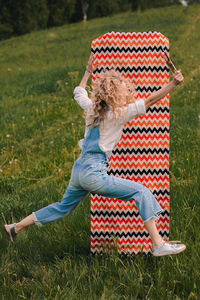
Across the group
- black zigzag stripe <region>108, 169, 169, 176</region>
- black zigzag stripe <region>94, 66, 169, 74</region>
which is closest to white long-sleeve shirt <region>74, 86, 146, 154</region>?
black zigzag stripe <region>108, 169, 169, 176</region>

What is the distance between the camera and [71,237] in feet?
12.9

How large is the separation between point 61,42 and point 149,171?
17.7 metres

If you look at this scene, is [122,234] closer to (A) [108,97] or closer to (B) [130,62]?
(A) [108,97]

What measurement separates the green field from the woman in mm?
297

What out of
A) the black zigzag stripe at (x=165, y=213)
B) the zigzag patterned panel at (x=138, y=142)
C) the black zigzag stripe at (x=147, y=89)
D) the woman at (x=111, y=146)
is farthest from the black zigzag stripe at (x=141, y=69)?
the black zigzag stripe at (x=165, y=213)

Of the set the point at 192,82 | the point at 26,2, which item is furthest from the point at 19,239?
the point at 26,2

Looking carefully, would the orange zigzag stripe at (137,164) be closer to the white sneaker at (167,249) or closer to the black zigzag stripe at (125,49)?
the white sneaker at (167,249)

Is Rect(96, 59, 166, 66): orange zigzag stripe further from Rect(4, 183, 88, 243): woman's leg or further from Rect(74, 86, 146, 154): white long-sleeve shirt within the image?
Rect(4, 183, 88, 243): woman's leg

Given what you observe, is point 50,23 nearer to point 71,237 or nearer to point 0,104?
point 0,104

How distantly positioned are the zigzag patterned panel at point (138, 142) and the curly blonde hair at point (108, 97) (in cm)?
30

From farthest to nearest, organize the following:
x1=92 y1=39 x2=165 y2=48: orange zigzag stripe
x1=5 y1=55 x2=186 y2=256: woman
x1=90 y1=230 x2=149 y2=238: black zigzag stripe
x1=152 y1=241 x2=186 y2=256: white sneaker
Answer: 1. x1=90 y1=230 x2=149 y2=238: black zigzag stripe
2. x1=92 y1=39 x2=165 y2=48: orange zigzag stripe
3. x1=5 y1=55 x2=186 y2=256: woman
4. x1=152 y1=241 x2=186 y2=256: white sneaker

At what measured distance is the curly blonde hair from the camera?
124 inches

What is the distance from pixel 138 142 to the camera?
11.8 ft

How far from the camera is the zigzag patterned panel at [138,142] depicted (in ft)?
11.7
